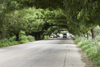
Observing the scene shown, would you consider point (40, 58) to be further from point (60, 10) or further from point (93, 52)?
point (60, 10)

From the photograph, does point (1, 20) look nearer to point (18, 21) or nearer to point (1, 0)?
point (1, 0)

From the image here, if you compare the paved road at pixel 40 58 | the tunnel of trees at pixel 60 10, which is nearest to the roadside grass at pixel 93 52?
the paved road at pixel 40 58

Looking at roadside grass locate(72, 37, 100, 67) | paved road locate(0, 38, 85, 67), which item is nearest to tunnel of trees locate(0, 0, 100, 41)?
roadside grass locate(72, 37, 100, 67)

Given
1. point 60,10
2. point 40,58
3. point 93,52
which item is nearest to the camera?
point 93,52

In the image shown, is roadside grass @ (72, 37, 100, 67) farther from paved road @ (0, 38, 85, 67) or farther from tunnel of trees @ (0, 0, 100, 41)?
tunnel of trees @ (0, 0, 100, 41)

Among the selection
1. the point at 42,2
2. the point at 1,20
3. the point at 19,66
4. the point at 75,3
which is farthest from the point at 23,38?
the point at 75,3

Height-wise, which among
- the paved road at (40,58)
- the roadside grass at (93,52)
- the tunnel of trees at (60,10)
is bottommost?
the paved road at (40,58)

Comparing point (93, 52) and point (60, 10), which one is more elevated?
point (60, 10)

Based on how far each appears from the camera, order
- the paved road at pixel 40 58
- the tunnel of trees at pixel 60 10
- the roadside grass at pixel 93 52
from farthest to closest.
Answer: the roadside grass at pixel 93 52
the paved road at pixel 40 58
the tunnel of trees at pixel 60 10

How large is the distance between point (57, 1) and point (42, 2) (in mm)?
1139

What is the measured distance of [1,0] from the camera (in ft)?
47.7

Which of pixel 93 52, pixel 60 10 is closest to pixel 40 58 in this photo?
pixel 93 52

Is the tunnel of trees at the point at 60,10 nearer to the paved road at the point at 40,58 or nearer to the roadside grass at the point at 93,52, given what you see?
the roadside grass at the point at 93,52

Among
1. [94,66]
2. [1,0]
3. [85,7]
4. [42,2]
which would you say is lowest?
[94,66]
